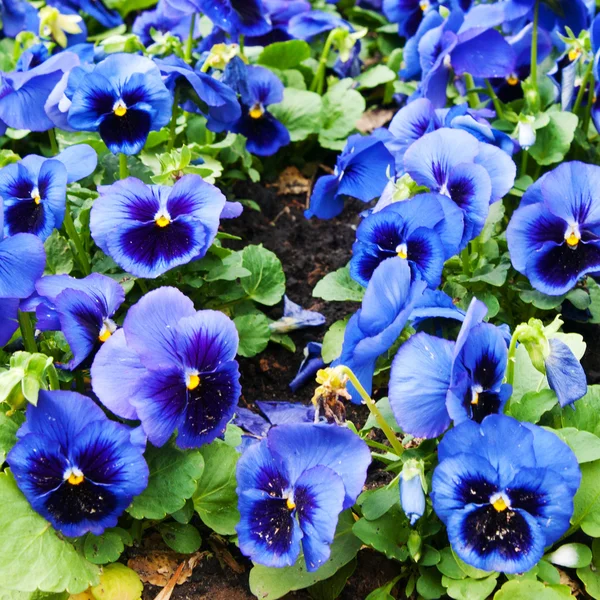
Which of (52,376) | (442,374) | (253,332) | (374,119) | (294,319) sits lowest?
(374,119)

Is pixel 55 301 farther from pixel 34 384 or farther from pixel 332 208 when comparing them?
pixel 332 208

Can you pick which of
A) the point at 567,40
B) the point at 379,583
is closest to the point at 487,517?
the point at 379,583

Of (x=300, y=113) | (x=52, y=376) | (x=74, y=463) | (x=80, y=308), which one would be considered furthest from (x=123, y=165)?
(x=300, y=113)

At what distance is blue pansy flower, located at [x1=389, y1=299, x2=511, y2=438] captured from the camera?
1456 millimetres

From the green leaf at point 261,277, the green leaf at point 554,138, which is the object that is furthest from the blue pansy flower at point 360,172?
the green leaf at point 554,138

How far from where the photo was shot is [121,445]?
1521 mm

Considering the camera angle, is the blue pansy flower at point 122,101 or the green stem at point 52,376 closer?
the green stem at point 52,376

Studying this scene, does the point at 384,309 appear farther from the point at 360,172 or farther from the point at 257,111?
the point at 257,111

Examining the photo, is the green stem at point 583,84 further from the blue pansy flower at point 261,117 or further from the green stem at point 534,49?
the blue pansy flower at point 261,117

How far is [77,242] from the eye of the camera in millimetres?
2023

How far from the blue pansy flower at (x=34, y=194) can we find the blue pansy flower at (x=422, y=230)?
0.60m

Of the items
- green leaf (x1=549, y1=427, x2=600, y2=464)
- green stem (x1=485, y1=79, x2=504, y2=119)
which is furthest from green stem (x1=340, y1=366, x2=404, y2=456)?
green stem (x1=485, y1=79, x2=504, y2=119)

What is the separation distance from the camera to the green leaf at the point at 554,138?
2.37 metres

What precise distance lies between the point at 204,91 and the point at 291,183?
767 mm
